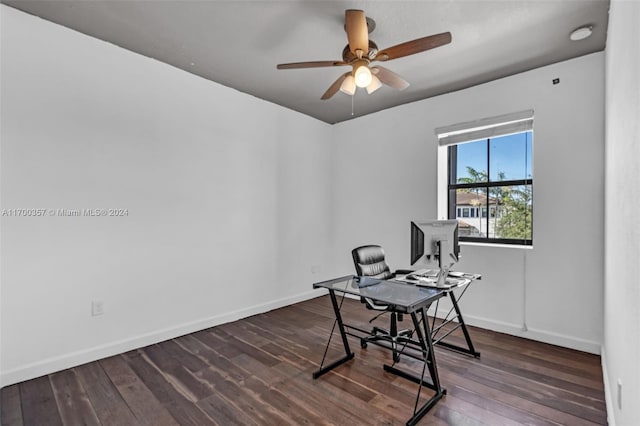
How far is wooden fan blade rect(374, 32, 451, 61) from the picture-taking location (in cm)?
194

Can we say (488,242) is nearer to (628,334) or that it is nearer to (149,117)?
(628,334)

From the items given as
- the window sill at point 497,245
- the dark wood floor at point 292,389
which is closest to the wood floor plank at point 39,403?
the dark wood floor at point 292,389

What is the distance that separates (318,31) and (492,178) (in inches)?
98.1

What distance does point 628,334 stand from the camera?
4.01ft

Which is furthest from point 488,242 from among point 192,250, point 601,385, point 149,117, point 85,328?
point 85,328

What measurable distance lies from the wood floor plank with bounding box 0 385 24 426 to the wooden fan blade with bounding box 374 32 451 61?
10.8 feet

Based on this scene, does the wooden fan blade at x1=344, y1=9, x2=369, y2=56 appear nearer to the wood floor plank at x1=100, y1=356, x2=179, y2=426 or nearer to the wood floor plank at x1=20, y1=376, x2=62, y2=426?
the wood floor plank at x1=100, y1=356, x2=179, y2=426

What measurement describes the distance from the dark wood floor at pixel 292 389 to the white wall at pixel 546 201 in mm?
343

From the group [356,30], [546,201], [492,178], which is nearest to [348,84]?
[356,30]

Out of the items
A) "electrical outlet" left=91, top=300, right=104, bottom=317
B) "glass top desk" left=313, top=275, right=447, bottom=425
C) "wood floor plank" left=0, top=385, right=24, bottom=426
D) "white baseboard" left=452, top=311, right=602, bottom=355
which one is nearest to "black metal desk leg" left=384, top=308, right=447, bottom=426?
"glass top desk" left=313, top=275, right=447, bottom=425

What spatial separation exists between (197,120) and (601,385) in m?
4.19

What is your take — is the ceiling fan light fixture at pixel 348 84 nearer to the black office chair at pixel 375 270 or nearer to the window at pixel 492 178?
the black office chair at pixel 375 270

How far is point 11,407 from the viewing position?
6.62 ft

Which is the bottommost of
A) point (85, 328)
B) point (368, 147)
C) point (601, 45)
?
point (85, 328)
